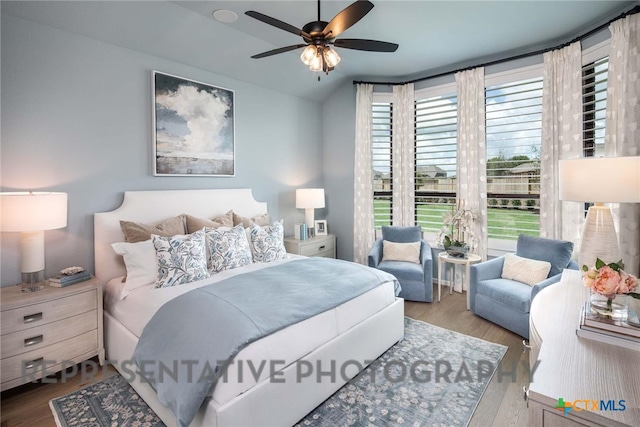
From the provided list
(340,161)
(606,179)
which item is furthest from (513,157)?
(340,161)

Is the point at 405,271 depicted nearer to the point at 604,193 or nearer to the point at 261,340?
the point at 604,193

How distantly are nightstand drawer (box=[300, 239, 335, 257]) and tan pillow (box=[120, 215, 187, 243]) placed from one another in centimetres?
165

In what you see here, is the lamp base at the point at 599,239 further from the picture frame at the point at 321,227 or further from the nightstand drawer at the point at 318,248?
the picture frame at the point at 321,227

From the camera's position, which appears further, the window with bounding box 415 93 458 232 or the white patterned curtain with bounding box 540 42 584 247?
the window with bounding box 415 93 458 232

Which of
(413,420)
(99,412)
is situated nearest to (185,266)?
(99,412)

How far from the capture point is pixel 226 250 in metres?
2.93

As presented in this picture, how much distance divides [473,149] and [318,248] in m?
2.43

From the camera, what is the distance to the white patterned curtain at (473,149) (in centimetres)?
404

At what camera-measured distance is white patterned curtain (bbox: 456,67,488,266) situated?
13.3 ft

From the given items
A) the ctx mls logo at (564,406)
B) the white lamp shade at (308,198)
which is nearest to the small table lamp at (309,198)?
the white lamp shade at (308,198)

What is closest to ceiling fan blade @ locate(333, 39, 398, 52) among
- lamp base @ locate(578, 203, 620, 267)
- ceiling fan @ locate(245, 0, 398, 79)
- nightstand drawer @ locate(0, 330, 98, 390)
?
ceiling fan @ locate(245, 0, 398, 79)

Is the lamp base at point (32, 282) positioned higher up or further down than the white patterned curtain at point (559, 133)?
further down

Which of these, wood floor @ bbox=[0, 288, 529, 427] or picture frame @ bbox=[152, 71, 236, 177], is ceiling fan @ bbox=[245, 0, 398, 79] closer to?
picture frame @ bbox=[152, 71, 236, 177]

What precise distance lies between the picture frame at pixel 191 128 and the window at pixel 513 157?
3241 mm
